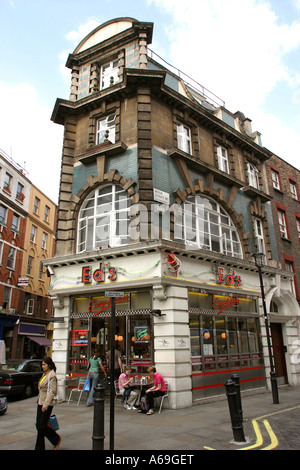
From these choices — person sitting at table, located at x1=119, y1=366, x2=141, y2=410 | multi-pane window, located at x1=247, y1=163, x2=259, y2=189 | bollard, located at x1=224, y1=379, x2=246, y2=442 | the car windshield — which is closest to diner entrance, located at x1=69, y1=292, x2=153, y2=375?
person sitting at table, located at x1=119, y1=366, x2=141, y2=410

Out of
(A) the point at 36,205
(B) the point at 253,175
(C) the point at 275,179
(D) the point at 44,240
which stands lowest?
(B) the point at 253,175

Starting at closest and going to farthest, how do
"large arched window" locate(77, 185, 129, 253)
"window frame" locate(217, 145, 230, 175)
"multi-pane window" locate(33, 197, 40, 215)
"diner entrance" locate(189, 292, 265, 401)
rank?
"diner entrance" locate(189, 292, 265, 401), "large arched window" locate(77, 185, 129, 253), "window frame" locate(217, 145, 230, 175), "multi-pane window" locate(33, 197, 40, 215)

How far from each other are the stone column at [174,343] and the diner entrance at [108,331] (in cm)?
47

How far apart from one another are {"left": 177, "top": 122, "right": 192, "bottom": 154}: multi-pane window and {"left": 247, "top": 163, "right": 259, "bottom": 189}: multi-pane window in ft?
18.4

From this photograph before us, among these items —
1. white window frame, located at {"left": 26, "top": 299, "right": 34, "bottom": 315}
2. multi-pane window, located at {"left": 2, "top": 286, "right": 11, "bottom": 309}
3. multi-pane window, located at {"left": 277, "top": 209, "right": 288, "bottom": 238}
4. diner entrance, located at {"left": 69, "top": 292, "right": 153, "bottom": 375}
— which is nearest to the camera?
diner entrance, located at {"left": 69, "top": 292, "right": 153, "bottom": 375}

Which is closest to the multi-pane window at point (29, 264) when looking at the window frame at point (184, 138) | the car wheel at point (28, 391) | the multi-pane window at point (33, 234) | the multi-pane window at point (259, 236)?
the multi-pane window at point (33, 234)

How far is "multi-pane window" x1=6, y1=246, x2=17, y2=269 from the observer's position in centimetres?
3092

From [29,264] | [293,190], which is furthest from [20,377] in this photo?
[293,190]

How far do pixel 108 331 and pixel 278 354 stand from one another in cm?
1031

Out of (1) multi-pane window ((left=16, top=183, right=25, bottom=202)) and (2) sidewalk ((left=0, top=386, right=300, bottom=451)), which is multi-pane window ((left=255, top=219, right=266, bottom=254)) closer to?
(2) sidewalk ((left=0, top=386, right=300, bottom=451))

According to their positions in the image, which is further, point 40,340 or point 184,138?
point 40,340

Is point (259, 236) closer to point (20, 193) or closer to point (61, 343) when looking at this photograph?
point (61, 343)

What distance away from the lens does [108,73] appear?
18.4 metres
